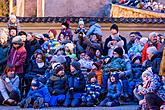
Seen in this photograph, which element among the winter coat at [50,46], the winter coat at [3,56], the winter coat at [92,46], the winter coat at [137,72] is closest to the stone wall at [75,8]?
the winter coat at [50,46]

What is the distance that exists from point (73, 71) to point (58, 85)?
19.1 inches

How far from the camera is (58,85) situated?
12633 millimetres

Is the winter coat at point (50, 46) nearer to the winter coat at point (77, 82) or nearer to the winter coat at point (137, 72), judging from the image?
the winter coat at point (77, 82)

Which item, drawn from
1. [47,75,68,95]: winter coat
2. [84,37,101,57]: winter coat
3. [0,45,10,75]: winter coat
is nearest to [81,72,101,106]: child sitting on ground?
[47,75,68,95]: winter coat

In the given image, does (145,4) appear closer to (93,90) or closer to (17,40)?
(17,40)

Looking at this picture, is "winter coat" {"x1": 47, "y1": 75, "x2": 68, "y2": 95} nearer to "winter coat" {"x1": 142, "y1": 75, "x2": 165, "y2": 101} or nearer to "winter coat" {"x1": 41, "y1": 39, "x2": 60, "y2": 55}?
"winter coat" {"x1": 41, "y1": 39, "x2": 60, "y2": 55}

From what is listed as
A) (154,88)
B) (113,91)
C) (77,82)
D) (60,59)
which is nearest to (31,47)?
(60,59)

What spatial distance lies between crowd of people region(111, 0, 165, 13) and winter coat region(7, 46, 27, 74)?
39.4ft

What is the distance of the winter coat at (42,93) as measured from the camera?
40.6ft

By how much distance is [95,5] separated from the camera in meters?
26.0

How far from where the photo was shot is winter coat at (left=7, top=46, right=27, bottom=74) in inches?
533

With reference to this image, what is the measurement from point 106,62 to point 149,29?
6996mm

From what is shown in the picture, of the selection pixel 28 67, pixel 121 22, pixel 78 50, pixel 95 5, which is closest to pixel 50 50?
pixel 78 50

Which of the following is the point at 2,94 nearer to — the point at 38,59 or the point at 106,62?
the point at 38,59
